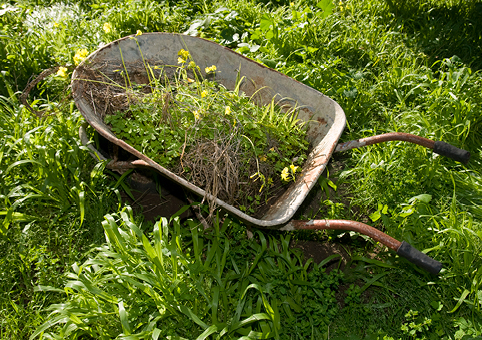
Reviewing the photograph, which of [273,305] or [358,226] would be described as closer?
[358,226]

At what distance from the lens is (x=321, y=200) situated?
2.60 m

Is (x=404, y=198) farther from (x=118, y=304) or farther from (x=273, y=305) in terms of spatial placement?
(x=118, y=304)

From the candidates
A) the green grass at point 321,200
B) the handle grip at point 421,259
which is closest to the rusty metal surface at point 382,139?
the green grass at point 321,200

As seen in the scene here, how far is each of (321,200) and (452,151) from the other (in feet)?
2.93

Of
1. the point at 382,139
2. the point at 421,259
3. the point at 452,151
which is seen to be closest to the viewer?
the point at 421,259

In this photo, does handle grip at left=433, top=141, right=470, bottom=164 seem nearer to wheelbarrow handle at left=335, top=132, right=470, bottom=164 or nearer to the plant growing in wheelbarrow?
wheelbarrow handle at left=335, top=132, right=470, bottom=164

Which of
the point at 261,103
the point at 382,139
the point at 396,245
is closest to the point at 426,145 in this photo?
the point at 382,139

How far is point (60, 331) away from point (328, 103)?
1.98 metres

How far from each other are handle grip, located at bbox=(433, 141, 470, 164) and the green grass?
1.17 feet

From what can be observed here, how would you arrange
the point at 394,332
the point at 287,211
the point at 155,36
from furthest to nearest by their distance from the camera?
the point at 155,36 → the point at 394,332 → the point at 287,211

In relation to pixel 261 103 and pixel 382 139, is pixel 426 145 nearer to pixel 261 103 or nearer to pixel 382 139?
pixel 382 139

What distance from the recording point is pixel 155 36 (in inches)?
106

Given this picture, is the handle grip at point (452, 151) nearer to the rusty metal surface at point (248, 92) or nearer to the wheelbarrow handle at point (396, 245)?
the rusty metal surface at point (248, 92)

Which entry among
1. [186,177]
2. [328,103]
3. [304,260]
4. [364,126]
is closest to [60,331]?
[186,177]
